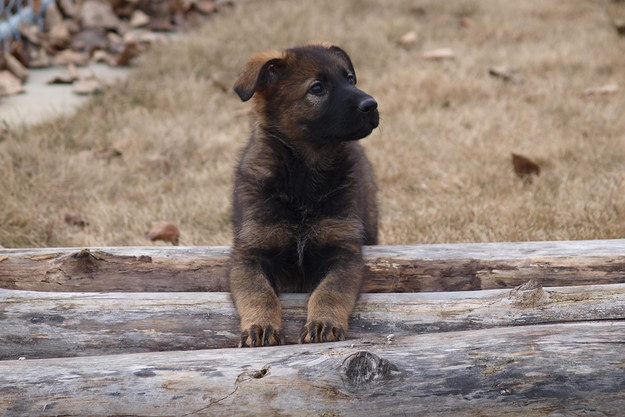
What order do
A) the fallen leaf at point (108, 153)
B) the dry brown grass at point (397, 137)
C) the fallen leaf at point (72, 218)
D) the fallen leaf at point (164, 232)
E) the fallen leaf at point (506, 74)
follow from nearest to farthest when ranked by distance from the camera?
the fallen leaf at point (164, 232)
the dry brown grass at point (397, 137)
the fallen leaf at point (72, 218)
the fallen leaf at point (108, 153)
the fallen leaf at point (506, 74)

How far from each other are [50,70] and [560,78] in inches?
212

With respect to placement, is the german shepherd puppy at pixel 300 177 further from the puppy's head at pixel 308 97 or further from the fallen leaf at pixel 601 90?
the fallen leaf at pixel 601 90

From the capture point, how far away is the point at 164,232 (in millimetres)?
4242

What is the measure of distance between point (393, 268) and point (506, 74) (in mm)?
4743

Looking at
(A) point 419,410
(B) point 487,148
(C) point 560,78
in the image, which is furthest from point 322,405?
(C) point 560,78

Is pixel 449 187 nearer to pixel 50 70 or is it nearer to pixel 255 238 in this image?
pixel 255 238

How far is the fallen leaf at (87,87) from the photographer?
6621mm

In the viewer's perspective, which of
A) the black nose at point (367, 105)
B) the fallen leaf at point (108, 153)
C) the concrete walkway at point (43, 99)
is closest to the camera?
the black nose at point (367, 105)

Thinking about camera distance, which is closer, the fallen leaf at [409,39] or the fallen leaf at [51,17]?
the fallen leaf at [51,17]

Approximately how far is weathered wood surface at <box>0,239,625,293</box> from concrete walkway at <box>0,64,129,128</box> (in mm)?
2896

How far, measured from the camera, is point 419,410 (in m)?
1.97

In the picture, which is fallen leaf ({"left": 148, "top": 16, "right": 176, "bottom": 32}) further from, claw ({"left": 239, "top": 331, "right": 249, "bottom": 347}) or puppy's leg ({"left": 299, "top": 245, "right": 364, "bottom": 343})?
claw ({"left": 239, "top": 331, "right": 249, "bottom": 347})

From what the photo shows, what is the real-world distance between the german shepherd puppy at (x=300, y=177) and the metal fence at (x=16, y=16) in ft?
14.8

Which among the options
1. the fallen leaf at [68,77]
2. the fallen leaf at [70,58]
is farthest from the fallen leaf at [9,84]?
the fallen leaf at [70,58]
